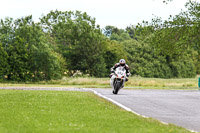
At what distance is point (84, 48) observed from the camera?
250 ft

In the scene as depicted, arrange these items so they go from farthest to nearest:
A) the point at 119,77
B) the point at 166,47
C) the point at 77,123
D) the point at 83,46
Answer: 1. the point at 83,46
2. the point at 166,47
3. the point at 119,77
4. the point at 77,123

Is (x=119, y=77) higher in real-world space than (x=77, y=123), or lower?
higher

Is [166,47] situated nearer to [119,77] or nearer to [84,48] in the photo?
[119,77]

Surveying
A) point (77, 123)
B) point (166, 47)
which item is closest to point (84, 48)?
point (166, 47)

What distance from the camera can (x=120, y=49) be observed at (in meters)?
82.2

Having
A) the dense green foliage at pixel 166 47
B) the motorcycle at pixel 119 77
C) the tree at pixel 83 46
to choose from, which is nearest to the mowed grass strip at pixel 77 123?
the motorcycle at pixel 119 77

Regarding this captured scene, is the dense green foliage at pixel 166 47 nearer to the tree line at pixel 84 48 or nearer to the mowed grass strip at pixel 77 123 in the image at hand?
the tree line at pixel 84 48

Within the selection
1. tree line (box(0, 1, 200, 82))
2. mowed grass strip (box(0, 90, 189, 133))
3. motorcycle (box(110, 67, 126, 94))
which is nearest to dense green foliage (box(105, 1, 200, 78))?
tree line (box(0, 1, 200, 82))

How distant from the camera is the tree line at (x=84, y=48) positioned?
1641 inches

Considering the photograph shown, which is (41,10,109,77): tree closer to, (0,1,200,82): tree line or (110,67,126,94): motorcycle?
(0,1,200,82): tree line

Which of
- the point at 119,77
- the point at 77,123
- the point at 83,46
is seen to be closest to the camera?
the point at 77,123

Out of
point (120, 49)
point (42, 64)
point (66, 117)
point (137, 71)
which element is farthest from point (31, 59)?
point (66, 117)

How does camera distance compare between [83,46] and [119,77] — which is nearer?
[119,77]

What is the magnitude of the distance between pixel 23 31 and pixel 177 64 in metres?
42.7
